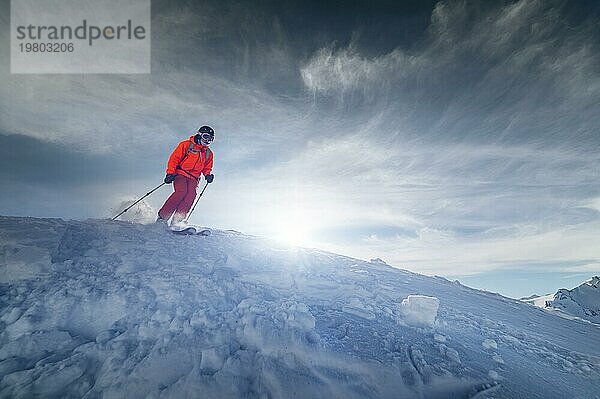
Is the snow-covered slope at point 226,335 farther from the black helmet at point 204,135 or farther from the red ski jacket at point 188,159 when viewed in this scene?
the black helmet at point 204,135

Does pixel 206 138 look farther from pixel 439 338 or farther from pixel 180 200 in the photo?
pixel 439 338

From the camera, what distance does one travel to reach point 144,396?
3527mm

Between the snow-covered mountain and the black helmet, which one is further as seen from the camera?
the snow-covered mountain

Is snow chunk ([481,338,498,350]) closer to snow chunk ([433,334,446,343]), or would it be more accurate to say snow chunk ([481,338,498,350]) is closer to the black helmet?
snow chunk ([433,334,446,343])

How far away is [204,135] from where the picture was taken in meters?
10.1

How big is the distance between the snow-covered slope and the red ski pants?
189 cm

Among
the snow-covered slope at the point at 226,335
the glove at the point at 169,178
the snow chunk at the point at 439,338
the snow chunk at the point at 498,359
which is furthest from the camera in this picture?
the glove at the point at 169,178

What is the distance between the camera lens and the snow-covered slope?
3.87 metres

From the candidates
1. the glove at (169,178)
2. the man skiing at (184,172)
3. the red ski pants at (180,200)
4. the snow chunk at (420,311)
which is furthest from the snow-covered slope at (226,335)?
the glove at (169,178)

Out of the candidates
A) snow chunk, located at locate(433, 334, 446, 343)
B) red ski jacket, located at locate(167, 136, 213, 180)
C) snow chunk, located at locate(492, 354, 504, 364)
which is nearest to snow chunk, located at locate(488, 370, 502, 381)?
snow chunk, located at locate(492, 354, 504, 364)

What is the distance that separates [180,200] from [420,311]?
8283 mm

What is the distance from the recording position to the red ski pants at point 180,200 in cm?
976

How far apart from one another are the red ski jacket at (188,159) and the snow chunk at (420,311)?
8156 millimetres

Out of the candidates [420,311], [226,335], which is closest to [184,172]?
[226,335]
